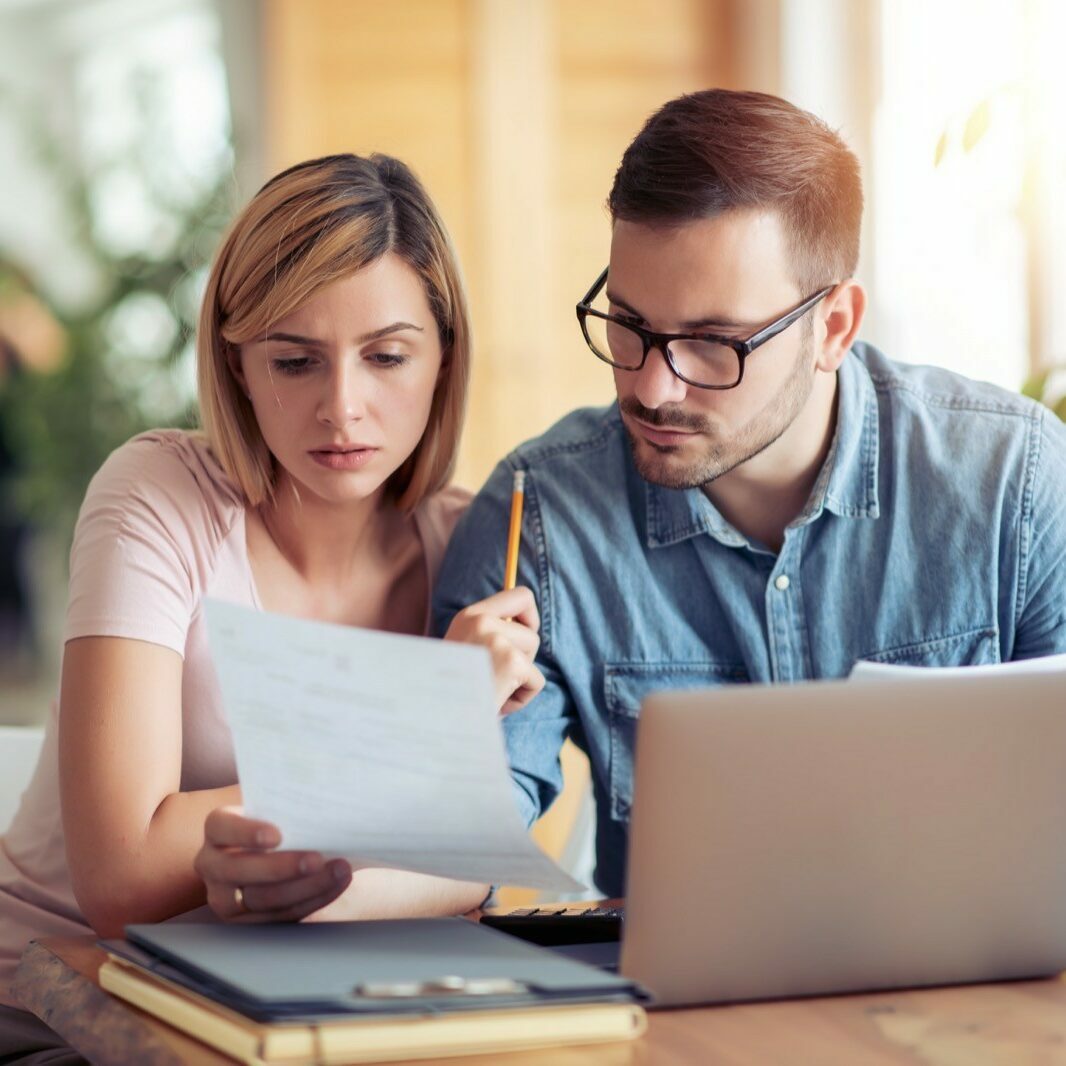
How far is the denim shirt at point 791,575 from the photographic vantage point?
1476 mm

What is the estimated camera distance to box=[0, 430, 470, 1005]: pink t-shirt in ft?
4.41

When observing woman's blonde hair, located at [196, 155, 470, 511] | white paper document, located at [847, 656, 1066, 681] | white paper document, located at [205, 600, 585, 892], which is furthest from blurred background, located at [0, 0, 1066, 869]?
white paper document, located at [205, 600, 585, 892]

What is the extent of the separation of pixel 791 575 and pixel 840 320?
0.26m

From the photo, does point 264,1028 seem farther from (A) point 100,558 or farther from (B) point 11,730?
(B) point 11,730

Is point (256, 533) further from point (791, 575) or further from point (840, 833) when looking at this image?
point (840, 833)

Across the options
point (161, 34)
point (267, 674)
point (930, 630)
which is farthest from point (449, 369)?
point (161, 34)

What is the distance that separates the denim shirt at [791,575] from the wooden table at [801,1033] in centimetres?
55

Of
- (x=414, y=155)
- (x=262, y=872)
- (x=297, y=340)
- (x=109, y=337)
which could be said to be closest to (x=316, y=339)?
(x=297, y=340)

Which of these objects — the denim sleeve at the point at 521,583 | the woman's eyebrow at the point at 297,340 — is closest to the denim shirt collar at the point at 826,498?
the denim sleeve at the point at 521,583

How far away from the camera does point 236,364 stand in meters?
1.51

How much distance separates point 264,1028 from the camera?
2.63ft

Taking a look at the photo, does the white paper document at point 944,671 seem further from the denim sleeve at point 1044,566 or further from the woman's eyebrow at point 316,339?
the woman's eyebrow at point 316,339

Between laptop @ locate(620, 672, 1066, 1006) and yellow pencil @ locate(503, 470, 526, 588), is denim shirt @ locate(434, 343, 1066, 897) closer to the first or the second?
yellow pencil @ locate(503, 470, 526, 588)

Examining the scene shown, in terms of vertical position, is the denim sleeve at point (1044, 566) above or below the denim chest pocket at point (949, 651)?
above
